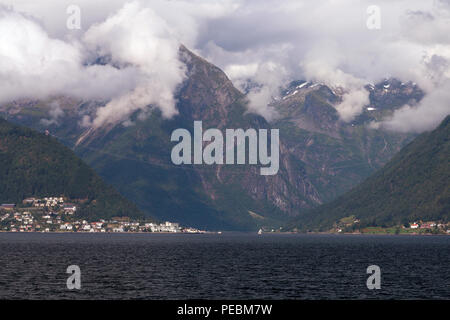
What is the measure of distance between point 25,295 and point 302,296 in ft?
171

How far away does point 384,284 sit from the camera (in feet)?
508
